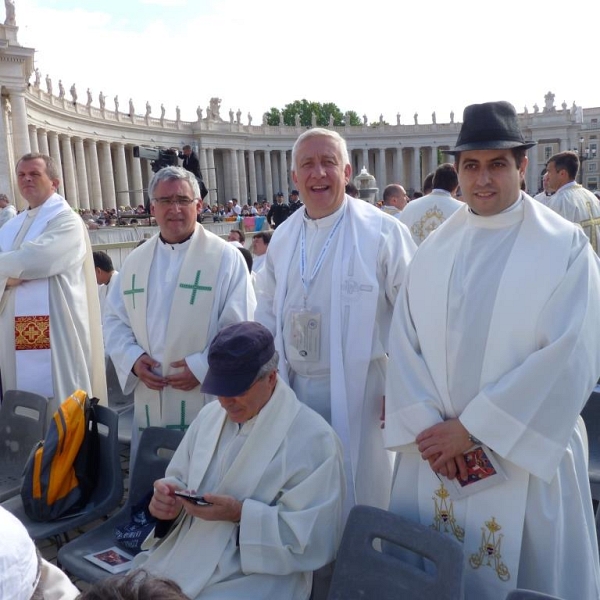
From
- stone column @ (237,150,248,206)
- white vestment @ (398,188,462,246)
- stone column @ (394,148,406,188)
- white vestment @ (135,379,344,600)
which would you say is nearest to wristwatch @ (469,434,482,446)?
white vestment @ (135,379,344,600)

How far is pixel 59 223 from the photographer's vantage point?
5.15 m

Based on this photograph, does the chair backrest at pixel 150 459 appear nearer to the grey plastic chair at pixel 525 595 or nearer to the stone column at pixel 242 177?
the grey plastic chair at pixel 525 595

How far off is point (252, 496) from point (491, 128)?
6.15ft

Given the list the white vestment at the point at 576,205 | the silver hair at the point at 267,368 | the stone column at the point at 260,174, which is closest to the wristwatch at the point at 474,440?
the silver hair at the point at 267,368

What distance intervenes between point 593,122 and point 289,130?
60632 millimetres

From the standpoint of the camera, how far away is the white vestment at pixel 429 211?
6.95m

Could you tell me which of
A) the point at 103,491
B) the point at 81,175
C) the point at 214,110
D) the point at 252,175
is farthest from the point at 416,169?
the point at 103,491

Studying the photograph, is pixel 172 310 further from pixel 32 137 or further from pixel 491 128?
pixel 32 137

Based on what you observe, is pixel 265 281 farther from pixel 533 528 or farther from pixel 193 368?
pixel 533 528

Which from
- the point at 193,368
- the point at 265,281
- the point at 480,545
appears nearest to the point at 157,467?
the point at 193,368

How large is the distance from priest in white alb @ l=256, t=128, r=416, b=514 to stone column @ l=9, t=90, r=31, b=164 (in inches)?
1278

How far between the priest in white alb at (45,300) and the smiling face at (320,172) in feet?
8.10

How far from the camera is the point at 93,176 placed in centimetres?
4884

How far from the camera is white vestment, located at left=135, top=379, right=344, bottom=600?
8.68ft
